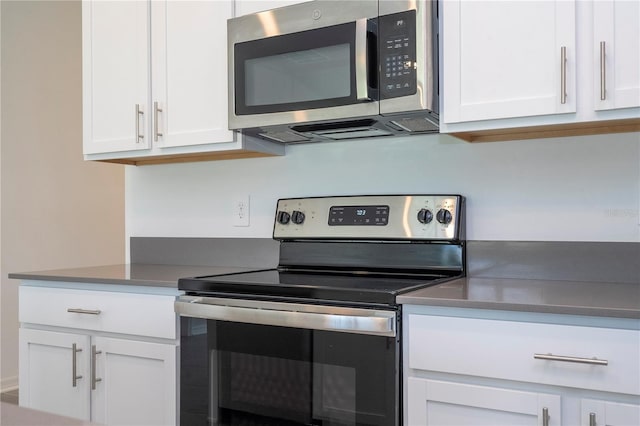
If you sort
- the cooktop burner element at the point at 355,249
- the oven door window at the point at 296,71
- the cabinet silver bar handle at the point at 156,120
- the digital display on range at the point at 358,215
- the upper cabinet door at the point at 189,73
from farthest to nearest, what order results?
the cabinet silver bar handle at the point at 156,120
the upper cabinet door at the point at 189,73
the digital display on range at the point at 358,215
the oven door window at the point at 296,71
the cooktop burner element at the point at 355,249

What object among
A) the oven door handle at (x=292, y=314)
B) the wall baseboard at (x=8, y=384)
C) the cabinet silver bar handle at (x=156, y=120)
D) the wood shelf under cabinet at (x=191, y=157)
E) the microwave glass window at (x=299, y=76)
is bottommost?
the wall baseboard at (x=8, y=384)

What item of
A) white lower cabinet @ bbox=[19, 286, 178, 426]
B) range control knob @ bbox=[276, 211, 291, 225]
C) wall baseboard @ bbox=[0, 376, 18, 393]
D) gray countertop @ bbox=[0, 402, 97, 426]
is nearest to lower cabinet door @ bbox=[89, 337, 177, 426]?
white lower cabinet @ bbox=[19, 286, 178, 426]

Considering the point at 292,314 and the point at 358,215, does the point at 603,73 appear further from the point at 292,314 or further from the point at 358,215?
the point at 292,314

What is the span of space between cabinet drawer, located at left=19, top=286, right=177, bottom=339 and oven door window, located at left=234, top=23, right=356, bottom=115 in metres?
0.74

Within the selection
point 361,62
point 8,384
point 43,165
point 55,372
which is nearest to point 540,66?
point 361,62

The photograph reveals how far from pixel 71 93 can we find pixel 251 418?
313 cm

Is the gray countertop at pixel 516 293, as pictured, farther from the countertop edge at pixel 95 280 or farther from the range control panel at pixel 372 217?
the range control panel at pixel 372 217

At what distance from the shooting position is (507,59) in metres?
1.65

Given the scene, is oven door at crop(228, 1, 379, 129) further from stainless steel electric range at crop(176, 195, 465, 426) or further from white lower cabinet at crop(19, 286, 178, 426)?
white lower cabinet at crop(19, 286, 178, 426)

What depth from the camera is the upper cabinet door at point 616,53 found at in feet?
4.92

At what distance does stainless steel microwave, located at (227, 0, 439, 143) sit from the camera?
1.75m

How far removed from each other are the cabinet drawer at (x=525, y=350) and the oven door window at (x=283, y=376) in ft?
0.33

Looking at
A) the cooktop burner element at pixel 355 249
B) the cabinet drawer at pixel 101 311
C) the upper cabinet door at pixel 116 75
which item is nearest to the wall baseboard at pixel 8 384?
the cabinet drawer at pixel 101 311

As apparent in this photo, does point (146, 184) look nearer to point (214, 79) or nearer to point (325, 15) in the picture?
point (214, 79)
